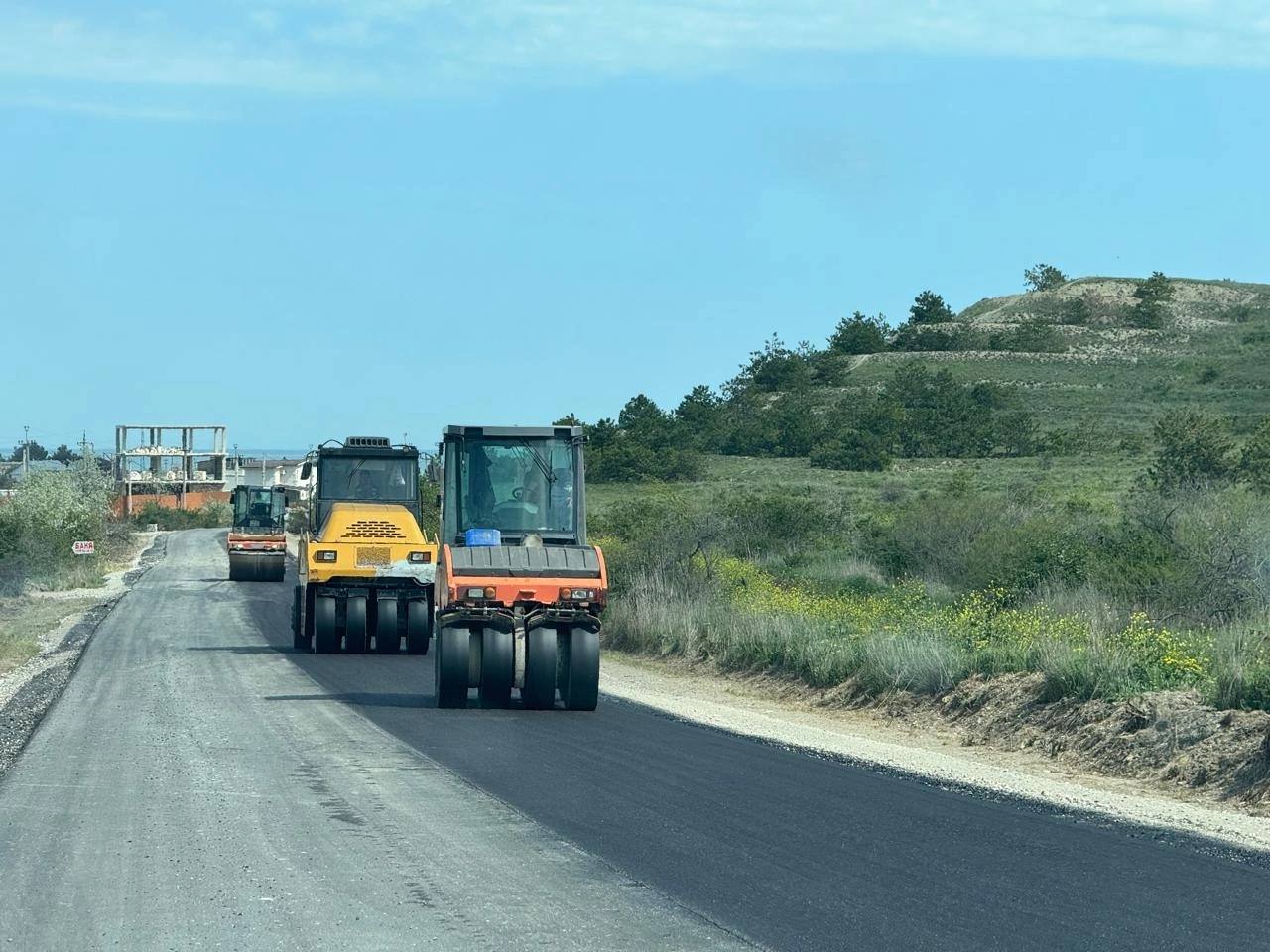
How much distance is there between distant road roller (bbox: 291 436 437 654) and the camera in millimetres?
24984

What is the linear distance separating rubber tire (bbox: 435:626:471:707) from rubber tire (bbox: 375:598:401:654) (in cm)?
839

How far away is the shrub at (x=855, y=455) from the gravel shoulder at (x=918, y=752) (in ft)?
153

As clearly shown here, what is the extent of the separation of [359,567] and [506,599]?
882 cm

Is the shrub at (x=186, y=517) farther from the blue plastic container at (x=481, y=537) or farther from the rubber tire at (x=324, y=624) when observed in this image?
the blue plastic container at (x=481, y=537)

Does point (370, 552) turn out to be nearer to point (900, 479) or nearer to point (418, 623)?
point (418, 623)

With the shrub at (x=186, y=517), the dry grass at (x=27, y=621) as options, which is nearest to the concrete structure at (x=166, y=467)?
the shrub at (x=186, y=517)

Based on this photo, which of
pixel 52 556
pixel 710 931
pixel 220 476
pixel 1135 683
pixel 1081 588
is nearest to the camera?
pixel 710 931

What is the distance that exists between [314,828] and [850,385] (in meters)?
89.3

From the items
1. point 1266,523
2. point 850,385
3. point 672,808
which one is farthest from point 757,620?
point 850,385

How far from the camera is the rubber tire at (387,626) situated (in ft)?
84.2

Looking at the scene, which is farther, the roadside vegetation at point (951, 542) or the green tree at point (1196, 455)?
the green tree at point (1196, 455)

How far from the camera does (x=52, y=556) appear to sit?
188 ft

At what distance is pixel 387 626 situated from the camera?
2572 cm

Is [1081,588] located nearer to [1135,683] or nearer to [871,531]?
A: [1135,683]
